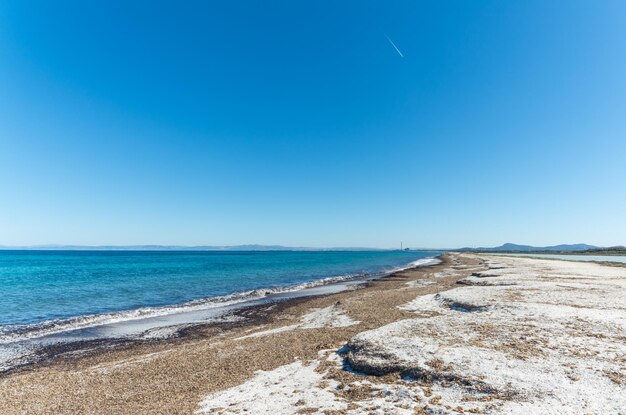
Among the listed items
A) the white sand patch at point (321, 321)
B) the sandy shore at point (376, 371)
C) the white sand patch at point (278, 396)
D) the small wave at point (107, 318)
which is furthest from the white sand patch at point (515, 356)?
the small wave at point (107, 318)

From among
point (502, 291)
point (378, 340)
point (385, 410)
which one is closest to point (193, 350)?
point (378, 340)

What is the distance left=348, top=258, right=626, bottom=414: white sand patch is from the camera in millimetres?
8336

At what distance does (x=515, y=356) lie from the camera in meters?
11.0

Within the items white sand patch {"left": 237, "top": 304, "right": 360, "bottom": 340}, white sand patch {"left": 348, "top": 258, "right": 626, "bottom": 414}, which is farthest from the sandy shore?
white sand patch {"left": 237, "top": 304, "right": 360, "bottom": 340}

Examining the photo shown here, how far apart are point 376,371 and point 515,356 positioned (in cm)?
461

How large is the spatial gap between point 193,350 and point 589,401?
15023 mm

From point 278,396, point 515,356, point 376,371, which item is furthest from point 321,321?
point 515,356

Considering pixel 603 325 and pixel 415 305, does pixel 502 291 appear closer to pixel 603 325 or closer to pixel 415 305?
pixel 415 305

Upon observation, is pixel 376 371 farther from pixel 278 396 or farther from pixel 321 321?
pixel 321 321

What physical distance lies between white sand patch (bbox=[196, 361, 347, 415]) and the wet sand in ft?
1.98

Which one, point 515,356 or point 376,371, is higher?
point 515,356

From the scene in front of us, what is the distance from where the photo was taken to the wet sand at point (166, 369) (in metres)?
10.6

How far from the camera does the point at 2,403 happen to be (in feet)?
36.3

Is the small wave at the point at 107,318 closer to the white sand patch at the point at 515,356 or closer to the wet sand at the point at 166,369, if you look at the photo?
the wet sand at the point at 166,369
